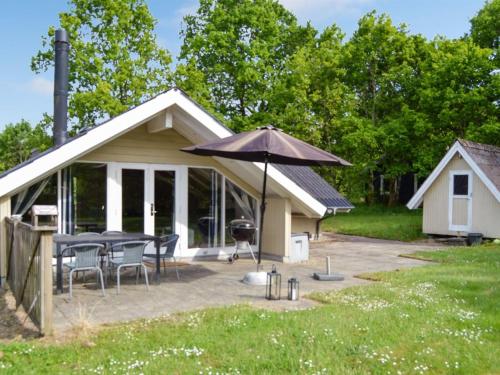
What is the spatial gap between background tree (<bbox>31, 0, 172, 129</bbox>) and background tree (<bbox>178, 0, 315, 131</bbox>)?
3.14 meters

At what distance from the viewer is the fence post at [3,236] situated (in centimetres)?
763

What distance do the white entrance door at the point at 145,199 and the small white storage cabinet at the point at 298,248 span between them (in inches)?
104

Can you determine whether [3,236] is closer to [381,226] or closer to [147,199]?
[147,199]

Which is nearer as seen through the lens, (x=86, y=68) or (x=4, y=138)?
(x=86, y=68)

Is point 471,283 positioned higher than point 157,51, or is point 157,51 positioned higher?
point 157,51

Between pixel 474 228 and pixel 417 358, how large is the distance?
441 inches

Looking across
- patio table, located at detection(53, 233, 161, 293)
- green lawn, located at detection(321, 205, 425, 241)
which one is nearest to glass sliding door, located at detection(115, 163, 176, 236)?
patio table, located at detection(53, 233, 161, 293)

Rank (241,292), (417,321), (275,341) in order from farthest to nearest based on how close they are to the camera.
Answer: (241,292), (417,321), (275,341)

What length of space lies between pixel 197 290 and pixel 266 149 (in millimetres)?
2411

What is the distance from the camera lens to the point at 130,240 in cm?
737

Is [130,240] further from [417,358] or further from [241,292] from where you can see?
[417,358]

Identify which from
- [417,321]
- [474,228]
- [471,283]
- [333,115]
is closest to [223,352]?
[417,321]

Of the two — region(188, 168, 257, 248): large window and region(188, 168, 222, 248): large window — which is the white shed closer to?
region(188, 168, 257, 248): large window

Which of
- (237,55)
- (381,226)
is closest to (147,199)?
(381,226)
